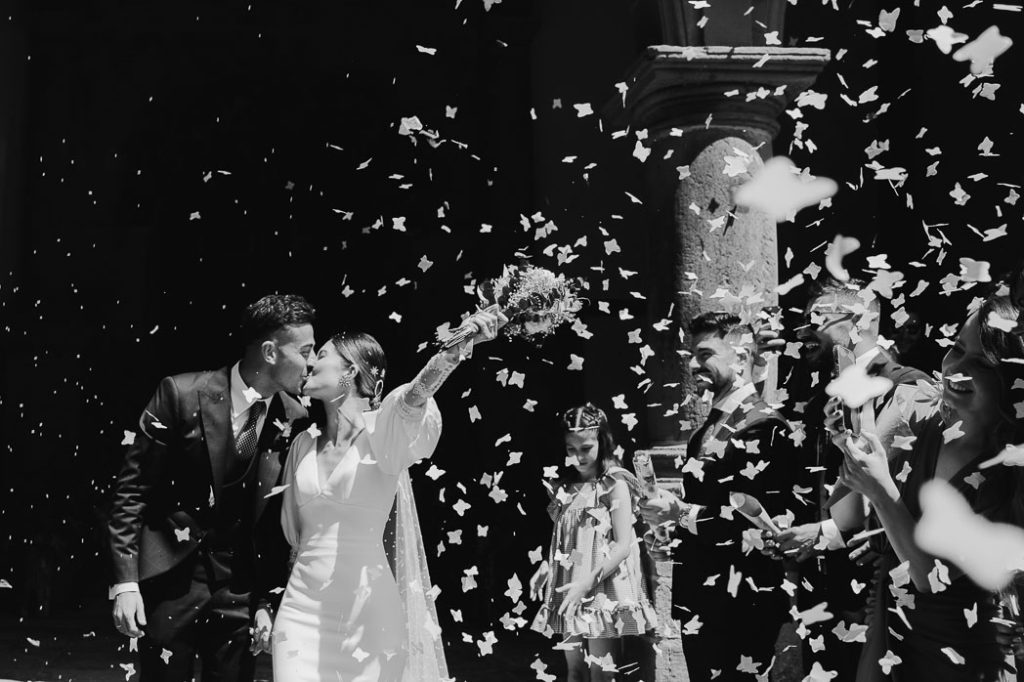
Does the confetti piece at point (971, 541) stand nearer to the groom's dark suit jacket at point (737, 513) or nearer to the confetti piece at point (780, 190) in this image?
the groom's dark suit jacket at point (737, 513)

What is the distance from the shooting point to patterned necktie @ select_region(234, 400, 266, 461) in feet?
13.5

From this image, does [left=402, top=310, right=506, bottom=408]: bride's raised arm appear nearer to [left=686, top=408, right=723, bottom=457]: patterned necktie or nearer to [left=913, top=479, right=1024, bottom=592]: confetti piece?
[left=686, top=408, right=723, bottom=457]: patterned necktie

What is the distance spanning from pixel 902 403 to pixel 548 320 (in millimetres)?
1230

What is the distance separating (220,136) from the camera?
9.59 m

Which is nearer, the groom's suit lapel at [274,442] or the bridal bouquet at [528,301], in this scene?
the bridal bouquet at [528,301]

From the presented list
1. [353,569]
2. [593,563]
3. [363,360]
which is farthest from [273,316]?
[593,563]

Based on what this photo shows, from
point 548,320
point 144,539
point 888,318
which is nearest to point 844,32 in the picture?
point 888,318

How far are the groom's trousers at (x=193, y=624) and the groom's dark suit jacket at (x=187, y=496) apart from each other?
0.05 meters

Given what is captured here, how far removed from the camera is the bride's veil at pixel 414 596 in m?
3.96

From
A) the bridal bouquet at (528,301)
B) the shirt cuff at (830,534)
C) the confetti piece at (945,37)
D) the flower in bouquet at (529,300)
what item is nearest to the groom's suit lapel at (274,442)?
the bridal bouquet at (528,301)

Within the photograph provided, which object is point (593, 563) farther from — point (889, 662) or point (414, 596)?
point (889, 662)

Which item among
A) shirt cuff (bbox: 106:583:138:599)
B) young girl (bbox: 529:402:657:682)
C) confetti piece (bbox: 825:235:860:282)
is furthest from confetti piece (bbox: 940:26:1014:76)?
shirt cuff (bbox: 106:583:138:599)

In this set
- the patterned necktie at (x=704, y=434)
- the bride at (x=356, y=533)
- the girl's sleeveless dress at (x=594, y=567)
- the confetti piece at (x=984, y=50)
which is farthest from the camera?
the confetti piece at (x=984, y=50)

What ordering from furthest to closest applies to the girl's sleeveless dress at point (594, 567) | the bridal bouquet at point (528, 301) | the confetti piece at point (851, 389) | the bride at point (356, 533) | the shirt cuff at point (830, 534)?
the girl's sleeveless dress at point (594, 567), the shirt cuff at point (830, 534), the bride at point (356, 533), the bridal bouquet at point (528, 301), the confetti piece at point (851, 389)
